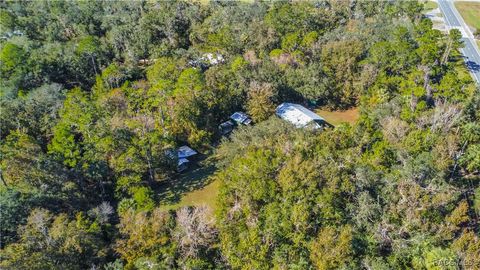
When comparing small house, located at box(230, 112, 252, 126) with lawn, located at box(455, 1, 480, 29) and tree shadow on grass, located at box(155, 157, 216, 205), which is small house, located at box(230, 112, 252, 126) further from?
lawn, located at box(455, 1, 480, 29)

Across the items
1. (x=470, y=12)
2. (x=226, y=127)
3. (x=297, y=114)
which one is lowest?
(x=470, y=12)

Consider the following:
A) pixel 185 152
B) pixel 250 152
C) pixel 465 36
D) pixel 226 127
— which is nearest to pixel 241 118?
pixel 226 127

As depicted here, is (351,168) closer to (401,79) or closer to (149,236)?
(149,236)

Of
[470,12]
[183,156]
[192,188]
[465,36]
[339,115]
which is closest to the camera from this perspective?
[192,188]

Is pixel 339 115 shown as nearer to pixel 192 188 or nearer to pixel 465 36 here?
pixel 192 188

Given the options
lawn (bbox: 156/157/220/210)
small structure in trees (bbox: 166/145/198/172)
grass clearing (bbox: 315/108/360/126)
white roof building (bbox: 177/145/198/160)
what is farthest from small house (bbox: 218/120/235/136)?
grass clearing (bbox: 315/108/360/126)

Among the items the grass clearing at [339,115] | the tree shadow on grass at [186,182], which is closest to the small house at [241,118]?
the tree shadow on grass at [186,182]
